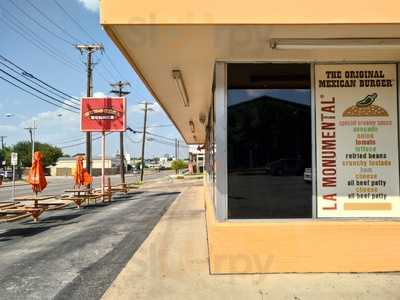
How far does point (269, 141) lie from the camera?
25.4 ft

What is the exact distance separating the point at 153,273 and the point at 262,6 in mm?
4121

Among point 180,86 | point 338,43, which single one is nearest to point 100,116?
point 180,86

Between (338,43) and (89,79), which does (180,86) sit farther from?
(89,79)

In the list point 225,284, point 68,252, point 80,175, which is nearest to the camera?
point 225,284

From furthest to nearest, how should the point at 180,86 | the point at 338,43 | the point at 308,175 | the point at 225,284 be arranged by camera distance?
the point at 180,86
the point at 308,175
the point at 225,284
the point at 338,43

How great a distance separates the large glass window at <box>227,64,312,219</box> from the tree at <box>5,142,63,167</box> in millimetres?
100541

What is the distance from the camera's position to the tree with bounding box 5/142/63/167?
106 m

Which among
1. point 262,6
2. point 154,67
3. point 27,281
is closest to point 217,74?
point 154,67

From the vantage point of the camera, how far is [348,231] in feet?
23.7

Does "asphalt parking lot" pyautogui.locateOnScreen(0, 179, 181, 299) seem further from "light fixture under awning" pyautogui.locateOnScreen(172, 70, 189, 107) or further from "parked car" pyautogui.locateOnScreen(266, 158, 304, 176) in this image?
"light fixture under awning" pyautogui.locateOnScreen(172, 70, 189, 107)

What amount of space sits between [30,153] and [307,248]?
357 feet

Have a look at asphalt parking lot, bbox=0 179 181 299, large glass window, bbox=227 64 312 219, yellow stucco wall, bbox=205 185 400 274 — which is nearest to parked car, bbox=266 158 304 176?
large glass window, bbox=227 64 312 219

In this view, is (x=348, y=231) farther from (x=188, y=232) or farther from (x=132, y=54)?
(x=188, y=232)

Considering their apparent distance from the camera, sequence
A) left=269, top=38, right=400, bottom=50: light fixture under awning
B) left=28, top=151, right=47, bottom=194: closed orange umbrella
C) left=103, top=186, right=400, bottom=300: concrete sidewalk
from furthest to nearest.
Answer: left=28, top=151, right=47, bottom=194: closed orange umbrella < left=269, top=38, right=400, bottom=50: light fixture under awning < left=103, top=186, right=400, bottom=300: concrete sidewalk
